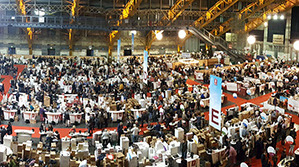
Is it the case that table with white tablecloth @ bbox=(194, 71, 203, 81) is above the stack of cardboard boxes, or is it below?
A: above

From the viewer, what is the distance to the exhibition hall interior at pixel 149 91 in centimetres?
1521

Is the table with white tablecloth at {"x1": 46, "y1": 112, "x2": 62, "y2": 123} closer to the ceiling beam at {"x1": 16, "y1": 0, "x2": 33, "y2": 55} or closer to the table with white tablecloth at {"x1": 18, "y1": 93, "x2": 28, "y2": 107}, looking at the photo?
the table with white tablecloth at {"x1": 18, "y1": 93, "x2": 28, "y2": 107}

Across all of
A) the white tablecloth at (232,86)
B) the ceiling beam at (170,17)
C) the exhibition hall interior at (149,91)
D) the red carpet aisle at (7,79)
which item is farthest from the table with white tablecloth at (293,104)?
the red carpet aisle at (7,79)

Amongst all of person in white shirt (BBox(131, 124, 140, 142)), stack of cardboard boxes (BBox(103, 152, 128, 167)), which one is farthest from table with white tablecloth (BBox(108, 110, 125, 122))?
stack of cardboard boxes (BBox(103, 152, 128, 167))

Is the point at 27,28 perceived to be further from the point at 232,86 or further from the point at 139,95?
the point at 232,86

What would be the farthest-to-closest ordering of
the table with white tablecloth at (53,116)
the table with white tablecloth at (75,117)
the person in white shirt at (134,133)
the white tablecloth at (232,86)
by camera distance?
the white tablecloth at (232,86) → the table with white tablecloth at (75,117) → the table with white tablecloth at (53,116) → the person in white shirt at (134,133)

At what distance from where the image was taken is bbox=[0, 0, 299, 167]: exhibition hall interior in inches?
599

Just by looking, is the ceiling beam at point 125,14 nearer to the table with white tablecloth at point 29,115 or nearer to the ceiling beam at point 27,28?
the ceiling beam at point 27,28

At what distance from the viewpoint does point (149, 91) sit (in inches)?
1048

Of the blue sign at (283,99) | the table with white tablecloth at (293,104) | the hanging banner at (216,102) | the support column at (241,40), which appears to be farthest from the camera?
the support column at (241,40)

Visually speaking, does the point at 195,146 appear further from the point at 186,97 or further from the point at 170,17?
the point at 170,17

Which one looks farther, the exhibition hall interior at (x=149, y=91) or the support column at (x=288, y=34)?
the support column at (x=288, y=34)

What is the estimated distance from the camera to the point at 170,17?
134ft

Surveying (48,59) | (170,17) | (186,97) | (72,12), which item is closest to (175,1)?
(170,17)
